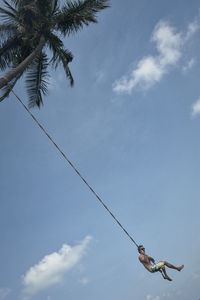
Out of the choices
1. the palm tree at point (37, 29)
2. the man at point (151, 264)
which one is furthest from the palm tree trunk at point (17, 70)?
the man at point (151, 264)

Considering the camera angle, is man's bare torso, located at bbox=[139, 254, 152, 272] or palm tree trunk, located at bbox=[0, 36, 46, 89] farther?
man's bare torso, located at bbox=[139, 254, 152, 272]

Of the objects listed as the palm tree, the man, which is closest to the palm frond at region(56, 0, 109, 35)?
the palm tree

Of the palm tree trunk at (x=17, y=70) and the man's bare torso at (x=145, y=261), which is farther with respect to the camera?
the man's bare torso at (x=145, y=261)

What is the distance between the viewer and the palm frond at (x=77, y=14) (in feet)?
34.2

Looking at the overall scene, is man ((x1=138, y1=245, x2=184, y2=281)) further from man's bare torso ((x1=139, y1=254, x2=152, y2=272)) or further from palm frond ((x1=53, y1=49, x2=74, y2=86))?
palm frond ((x1=53, y1=49, x2=74, y2=86))

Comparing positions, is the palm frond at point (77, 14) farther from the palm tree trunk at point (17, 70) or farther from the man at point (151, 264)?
the man at point (151, 264)

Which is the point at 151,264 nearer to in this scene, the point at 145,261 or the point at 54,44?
the point at 145,261

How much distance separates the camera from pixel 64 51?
11.8 m

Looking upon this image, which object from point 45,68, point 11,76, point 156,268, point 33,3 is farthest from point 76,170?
point 33,3

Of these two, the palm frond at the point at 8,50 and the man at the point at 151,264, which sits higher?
the palm frond at the point at 8,50

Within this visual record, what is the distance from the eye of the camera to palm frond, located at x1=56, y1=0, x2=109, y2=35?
10409mm

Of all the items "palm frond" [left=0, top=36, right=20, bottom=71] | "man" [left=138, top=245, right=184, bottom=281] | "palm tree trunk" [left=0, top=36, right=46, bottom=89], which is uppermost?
"palm frond" [left=0, top=36, right=20, bottom=71]

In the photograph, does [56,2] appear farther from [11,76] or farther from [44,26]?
[11,76]

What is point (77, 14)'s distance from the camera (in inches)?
411
